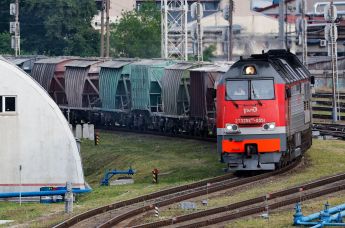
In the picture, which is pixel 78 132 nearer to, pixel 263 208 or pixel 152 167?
pixel 152 167

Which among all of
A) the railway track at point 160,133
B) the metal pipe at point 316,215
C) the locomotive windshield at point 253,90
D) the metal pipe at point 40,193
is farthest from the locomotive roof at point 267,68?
the railway track at point 160,133

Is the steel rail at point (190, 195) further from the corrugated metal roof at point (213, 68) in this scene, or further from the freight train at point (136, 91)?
the freight train at point (136, 91)

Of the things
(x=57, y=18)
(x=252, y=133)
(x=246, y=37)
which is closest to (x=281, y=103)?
(x=252, y=133)

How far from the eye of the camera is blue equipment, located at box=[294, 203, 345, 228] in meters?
23.2

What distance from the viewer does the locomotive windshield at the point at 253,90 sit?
3322 cm

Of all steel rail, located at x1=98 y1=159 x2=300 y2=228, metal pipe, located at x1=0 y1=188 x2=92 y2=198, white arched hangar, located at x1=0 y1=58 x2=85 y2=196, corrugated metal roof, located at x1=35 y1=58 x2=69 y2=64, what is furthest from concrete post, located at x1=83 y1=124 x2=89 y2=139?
steel rail, located at x1=98 y1=159 x2=300 y2=228

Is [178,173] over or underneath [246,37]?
underneath

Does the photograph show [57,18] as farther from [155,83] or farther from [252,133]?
[252,133]

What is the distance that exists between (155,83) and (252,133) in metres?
23.8

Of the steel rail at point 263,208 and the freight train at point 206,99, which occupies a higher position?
the freight train at point 206,99

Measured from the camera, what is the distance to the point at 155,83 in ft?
185

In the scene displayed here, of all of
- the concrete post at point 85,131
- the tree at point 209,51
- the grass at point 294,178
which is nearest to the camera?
the grass at point 294,178

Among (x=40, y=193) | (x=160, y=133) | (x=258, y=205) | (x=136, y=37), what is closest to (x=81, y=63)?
(x=160, y=133)

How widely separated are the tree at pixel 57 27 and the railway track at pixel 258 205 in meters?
72.7
